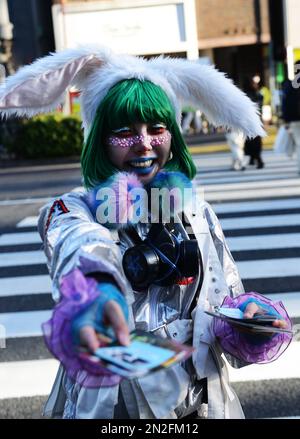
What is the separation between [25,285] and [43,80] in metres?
4.03

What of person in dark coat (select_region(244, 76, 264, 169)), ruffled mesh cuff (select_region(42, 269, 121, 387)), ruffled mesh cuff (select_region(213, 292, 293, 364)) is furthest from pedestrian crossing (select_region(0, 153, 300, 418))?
ruffled mesh cuff (select_region(42, 269, 121, 387))

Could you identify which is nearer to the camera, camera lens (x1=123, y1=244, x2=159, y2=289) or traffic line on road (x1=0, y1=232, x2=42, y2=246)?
camera lens (x1=123, y1=244, x2=159, y2=289)

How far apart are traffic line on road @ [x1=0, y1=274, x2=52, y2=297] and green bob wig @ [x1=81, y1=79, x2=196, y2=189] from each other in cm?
372

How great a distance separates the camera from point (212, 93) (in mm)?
1999

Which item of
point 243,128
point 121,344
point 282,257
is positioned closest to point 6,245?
point 282,257

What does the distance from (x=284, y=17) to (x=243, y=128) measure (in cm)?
2259

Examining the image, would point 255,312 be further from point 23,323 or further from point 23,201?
point 23,201

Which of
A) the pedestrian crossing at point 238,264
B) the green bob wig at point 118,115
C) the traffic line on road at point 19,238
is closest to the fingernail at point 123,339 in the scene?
the green bob wig at point 118,115

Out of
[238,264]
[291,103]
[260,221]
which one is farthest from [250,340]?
[291,103]

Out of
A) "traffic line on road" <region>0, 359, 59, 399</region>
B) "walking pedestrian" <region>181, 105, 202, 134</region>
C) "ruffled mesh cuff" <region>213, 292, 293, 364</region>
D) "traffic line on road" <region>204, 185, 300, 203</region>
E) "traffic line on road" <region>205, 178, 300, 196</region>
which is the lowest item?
"walking pedestrian" <region>181, 105, 202, 134</region>

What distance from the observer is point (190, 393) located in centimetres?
181

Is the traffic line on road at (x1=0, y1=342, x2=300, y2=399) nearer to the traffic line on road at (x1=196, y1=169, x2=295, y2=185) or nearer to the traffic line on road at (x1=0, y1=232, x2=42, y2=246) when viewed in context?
the traffic line on road at (x1=0, y1=232, x2=42, y2=246)

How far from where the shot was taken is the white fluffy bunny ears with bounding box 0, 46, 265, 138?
1.87m

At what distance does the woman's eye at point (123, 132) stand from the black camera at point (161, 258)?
0.24 m
